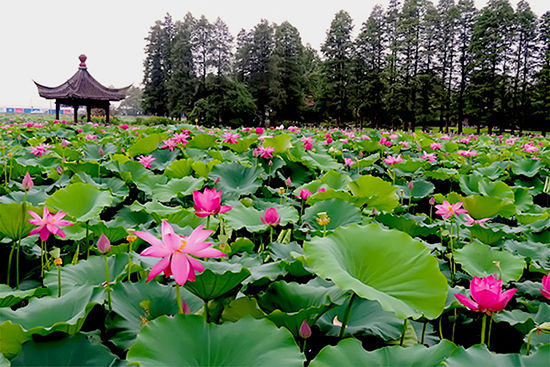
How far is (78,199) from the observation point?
1402mm

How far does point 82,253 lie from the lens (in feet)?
4.48

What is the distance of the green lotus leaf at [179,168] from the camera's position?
7.10ft

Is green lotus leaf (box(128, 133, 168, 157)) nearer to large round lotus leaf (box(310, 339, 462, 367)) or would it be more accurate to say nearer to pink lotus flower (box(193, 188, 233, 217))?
pink lotus flower (box(193, 188, 233, 217))

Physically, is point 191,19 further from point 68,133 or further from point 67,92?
point 68,133

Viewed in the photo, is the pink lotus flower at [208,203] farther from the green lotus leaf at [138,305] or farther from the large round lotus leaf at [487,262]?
Result: the large round lotus leaf at [487,262]

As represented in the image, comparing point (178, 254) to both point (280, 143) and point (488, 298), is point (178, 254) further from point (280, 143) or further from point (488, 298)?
point (280, 143)

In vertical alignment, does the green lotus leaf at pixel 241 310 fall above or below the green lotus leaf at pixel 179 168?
below

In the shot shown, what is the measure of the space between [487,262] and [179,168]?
158 centimetres

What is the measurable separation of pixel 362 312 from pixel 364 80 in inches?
1242

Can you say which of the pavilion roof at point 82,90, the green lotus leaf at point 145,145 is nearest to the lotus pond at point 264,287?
the green lotus leaf at point 145,145

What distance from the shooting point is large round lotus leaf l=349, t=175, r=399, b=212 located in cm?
175

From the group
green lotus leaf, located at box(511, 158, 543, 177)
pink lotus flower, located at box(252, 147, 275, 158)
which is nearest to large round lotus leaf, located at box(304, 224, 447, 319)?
pink lotus flower, located at box(252, 147, 275, 158)

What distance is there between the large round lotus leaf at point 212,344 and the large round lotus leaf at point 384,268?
144 mm

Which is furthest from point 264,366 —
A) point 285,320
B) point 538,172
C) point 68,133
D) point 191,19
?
point 191,19
